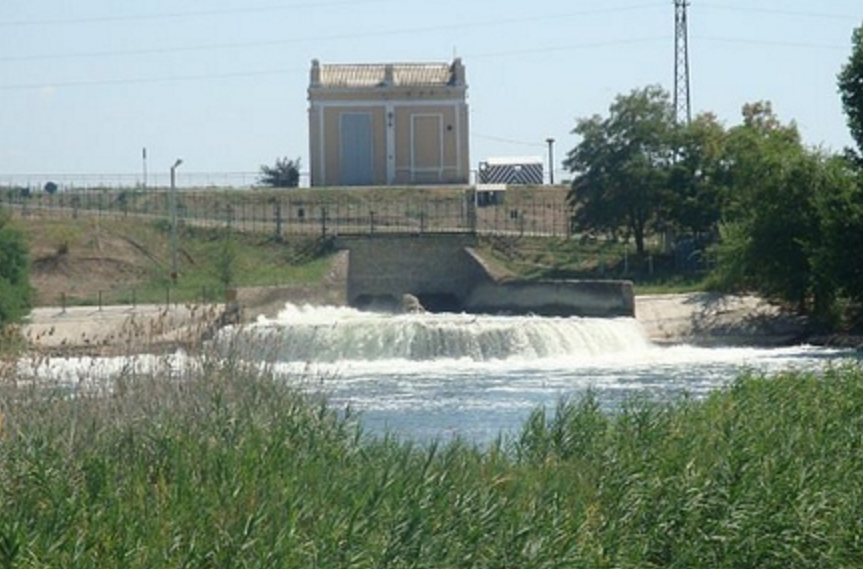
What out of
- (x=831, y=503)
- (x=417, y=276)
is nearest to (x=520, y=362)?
(x=417, y=276)

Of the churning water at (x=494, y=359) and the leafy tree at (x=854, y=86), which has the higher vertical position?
the leafy tree at (x=854, y=86)

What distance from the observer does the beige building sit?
3278 inches

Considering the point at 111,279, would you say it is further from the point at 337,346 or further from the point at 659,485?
the point at 659,485

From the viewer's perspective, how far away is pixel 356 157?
8456 centimetres

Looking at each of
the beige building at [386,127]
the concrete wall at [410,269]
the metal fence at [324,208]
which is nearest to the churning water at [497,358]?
the concrete wall at [410,269]

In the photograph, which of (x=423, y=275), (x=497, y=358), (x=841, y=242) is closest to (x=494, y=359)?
(x=497, y=358)

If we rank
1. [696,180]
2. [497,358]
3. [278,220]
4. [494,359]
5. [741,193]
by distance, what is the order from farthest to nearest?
[278,220] → [696,180] → [741,193] → [497,358] → [494,359]

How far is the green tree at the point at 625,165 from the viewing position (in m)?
67.9

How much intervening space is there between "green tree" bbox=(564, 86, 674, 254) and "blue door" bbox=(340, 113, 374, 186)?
1571 centimetres

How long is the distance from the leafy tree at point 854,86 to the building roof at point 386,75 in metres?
31.0

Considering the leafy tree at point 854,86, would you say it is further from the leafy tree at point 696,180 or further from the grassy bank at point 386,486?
the grassy bank at point 386,486

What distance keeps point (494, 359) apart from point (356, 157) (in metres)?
33.2

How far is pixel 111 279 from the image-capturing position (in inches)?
2638

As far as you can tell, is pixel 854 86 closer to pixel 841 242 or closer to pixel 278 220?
pixel 841 242
